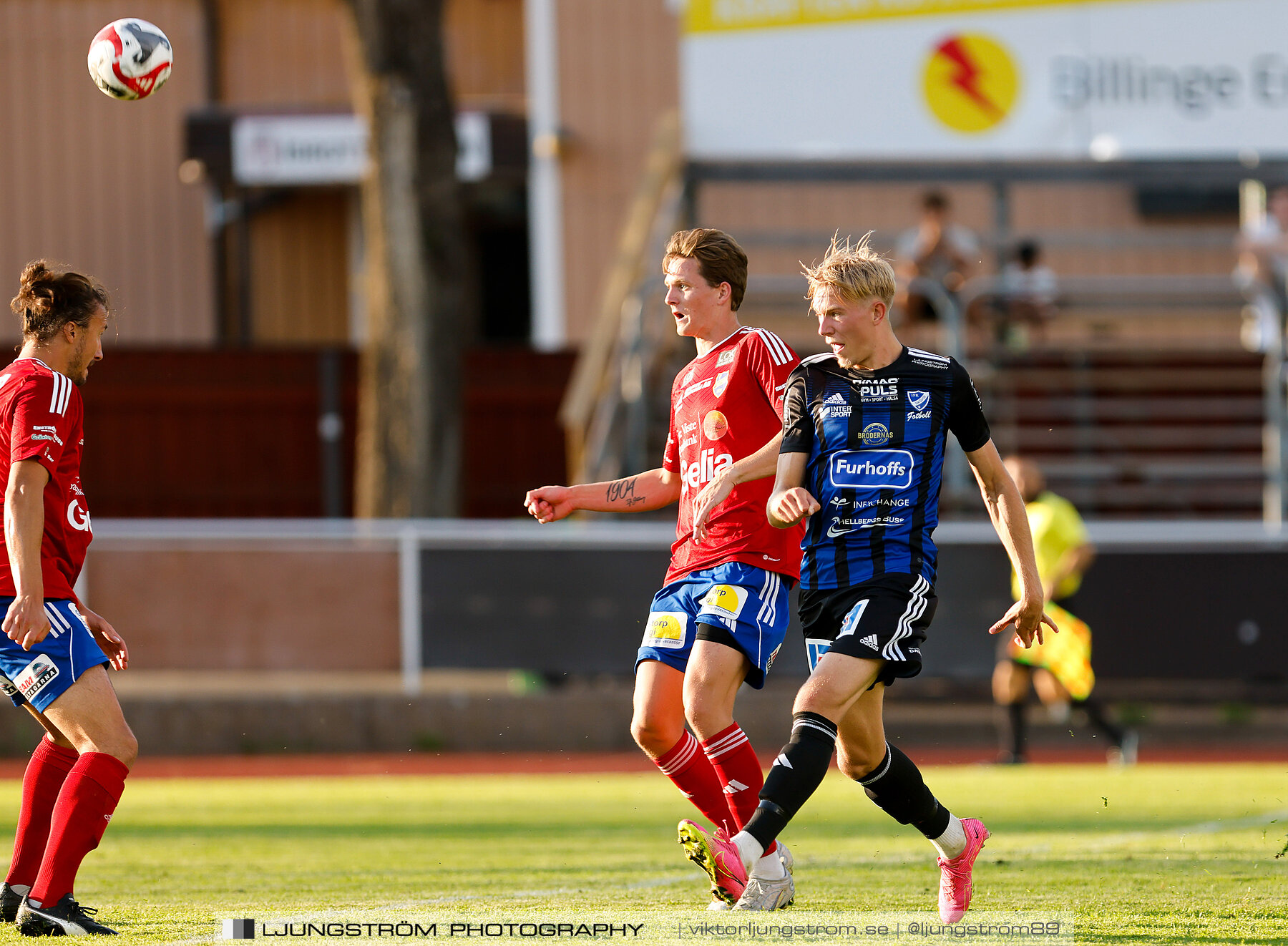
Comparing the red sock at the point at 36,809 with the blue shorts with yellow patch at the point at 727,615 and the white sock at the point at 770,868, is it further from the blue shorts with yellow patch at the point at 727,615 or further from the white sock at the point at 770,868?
the white sock at the point at 770,868

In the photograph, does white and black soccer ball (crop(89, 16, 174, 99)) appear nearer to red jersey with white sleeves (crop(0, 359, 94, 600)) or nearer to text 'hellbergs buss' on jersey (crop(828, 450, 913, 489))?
red jersey with white sleeves (crop(0, 359, 94, 600))

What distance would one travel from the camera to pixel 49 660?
5.40 m

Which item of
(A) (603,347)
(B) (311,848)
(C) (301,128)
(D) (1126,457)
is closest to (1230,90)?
(D) (1126,457)

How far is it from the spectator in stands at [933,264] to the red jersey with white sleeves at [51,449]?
37.0ft

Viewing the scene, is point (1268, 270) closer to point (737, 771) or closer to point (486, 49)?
point (486, 49)

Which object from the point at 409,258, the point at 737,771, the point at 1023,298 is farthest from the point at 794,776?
the point at 1023,298

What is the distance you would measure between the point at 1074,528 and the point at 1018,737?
1541mm

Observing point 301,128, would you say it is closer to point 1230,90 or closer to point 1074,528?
point 1230,90

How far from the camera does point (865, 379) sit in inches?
218

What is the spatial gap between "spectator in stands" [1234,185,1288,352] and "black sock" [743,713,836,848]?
477 inches

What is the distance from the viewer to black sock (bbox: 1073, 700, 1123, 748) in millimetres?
12594

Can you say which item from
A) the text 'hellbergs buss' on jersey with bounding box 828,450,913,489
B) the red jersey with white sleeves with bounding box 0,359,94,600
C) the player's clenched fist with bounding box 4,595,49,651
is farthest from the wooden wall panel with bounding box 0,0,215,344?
the text 'hellbergs buss' on jersey with bounding box 828,450,913,489

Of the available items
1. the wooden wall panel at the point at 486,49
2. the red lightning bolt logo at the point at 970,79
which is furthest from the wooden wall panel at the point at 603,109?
the red lightning bolt logo at the point at 970,79

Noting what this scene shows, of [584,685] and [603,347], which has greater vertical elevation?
[603,347]
